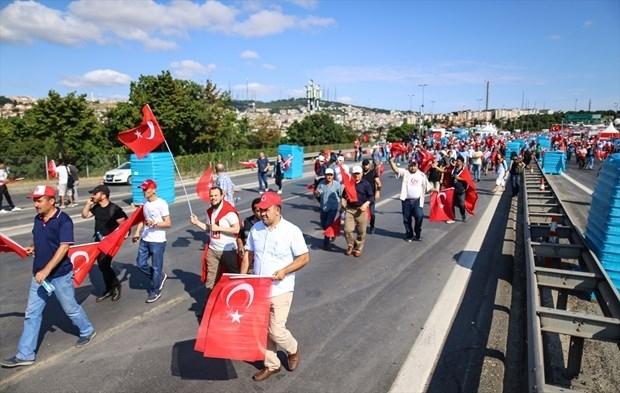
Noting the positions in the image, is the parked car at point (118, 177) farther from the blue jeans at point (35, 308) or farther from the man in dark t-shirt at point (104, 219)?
the blue jeans at point (35, 308)

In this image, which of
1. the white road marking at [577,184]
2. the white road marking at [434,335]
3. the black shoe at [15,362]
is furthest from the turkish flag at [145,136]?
the white road marking at [577,184]

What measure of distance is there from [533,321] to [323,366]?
6.56ft

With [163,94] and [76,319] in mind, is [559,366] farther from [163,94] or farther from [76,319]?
[163,94]

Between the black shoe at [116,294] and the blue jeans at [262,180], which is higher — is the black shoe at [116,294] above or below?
below

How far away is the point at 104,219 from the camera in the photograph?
599 centimetres

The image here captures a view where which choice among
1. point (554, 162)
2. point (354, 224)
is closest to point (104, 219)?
point (354, 224)

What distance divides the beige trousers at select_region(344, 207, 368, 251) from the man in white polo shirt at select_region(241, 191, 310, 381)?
4375 mm

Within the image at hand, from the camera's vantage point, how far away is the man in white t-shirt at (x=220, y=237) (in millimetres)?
5301

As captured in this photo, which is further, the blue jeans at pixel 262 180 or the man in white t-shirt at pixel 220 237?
the blue jeans at pixel 262 180

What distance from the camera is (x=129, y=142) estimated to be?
673cm

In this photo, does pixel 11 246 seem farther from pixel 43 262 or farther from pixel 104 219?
pixel 104 219

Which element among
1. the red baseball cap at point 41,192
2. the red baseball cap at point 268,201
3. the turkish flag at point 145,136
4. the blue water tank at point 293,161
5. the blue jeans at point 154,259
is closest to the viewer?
the red baseball cap at point 268,201

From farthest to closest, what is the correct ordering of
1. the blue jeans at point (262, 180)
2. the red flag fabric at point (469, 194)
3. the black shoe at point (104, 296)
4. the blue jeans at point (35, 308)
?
the blue jeans at point (262, 180) < the red flag fabric at point (469, 194) < the black shoe at point (104, 296) < the blue jeans at point (35, 308)

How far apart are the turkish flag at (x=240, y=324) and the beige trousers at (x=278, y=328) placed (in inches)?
3.6
